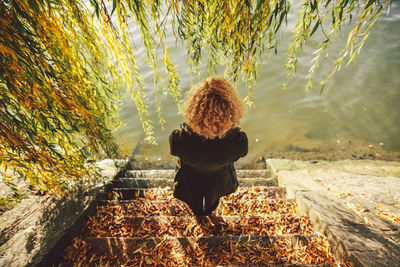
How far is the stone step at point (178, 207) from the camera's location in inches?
106

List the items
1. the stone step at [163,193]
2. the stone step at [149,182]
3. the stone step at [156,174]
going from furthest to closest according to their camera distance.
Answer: the stone step at [156,174] < the stone step at [149,182] < the stone step at [163,193]

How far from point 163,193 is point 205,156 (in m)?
1.73

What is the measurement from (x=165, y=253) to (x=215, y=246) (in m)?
0.56

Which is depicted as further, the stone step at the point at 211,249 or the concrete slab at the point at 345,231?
the stone step at the point at 211,249

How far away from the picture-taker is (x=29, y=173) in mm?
1843

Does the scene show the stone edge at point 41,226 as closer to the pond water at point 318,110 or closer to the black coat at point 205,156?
the black coat at point 205,156

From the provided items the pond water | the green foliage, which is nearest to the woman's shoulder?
the green foliage

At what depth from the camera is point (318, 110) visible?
22.8ft

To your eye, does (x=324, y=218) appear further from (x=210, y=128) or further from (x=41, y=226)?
(x=41, y=226)

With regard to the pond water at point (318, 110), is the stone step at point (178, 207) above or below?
above

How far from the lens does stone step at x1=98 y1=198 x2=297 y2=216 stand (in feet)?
8.80

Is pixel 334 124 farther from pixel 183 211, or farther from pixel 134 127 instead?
pixel 134 127

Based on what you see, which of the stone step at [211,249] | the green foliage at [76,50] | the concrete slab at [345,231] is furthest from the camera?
the stone step at [211,249]

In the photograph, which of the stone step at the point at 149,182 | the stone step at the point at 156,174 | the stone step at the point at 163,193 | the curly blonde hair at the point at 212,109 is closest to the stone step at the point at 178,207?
the stone step at the point at 163,193
